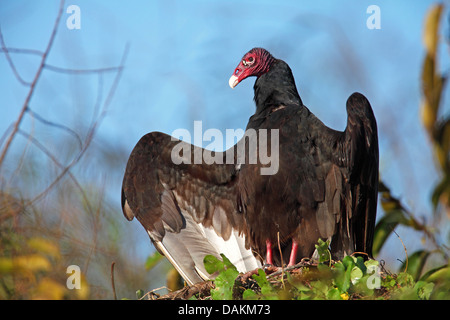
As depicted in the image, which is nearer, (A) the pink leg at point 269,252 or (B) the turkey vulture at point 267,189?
(B) the turkey vulture at point 267,189

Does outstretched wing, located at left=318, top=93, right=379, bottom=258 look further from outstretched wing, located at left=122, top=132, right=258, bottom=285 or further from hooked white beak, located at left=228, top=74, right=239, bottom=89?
hooked white beak, located at left=228, top=74, right=239, bottom=89

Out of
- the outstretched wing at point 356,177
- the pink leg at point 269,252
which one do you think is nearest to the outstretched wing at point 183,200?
the pink leg at point 269,252

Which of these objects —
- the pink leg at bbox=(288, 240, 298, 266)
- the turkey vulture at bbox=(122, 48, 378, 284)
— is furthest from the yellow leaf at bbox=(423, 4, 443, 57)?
the pink leg at bbox=(288, 240, 298, 266)

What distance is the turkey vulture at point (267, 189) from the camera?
3637mm

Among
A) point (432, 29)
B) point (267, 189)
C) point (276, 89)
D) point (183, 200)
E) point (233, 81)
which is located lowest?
point (183, 200)

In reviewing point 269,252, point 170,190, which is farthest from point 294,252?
point 170,190

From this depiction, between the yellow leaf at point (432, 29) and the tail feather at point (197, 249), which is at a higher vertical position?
the yellow leaf at point (432, 29)

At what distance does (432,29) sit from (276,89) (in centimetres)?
242

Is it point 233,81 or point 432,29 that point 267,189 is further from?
point 432,29

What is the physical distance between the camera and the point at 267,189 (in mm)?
3854

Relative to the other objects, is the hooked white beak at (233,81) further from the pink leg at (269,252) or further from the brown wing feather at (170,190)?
the pink leg at (269,252)

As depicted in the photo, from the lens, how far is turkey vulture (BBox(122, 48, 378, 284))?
11.9ft

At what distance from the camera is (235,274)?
2.93 meters
